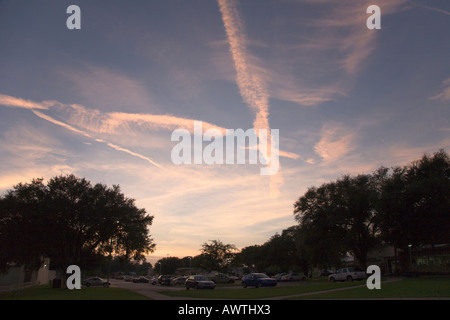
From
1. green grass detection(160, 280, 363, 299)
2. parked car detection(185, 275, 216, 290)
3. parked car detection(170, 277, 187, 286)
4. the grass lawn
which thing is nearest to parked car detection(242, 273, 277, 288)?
parked car detection(185, 275, 216, 290)

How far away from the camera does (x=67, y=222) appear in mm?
40031

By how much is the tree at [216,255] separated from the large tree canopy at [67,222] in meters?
25.8

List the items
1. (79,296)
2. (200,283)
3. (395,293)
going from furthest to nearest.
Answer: (200,283)
(79,296)
(395,293)

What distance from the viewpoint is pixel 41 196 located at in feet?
130

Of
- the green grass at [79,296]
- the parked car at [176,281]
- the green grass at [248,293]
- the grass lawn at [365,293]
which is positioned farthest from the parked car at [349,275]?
the parked car at [176,281]

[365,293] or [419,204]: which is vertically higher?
[419,204]

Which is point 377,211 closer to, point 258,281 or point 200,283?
point 258,281

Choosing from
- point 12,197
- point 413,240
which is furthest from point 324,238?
point 12,197

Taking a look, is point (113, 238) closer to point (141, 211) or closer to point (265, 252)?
point (141, 211)

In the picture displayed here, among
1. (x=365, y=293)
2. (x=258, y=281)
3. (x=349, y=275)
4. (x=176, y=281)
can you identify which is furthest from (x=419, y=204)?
(x=176, y=281)

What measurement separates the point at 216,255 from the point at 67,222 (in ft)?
116

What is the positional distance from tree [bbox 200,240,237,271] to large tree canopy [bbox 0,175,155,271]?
84.7 ft

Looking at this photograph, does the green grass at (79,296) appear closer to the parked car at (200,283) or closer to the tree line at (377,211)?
the parked car at (200,283)
